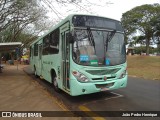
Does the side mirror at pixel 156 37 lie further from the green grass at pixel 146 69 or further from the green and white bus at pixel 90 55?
the green and white bus at pixel 90 55

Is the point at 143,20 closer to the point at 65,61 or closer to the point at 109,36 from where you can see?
the point at 109,36

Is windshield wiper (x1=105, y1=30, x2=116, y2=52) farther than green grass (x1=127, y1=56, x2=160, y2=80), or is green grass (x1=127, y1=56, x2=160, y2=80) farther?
green grass (x1=127, y1=56, x2=160, y2=80)

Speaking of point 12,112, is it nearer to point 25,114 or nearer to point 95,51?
point 25,114

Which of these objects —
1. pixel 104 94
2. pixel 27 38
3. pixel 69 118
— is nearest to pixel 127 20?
pixel 27 38

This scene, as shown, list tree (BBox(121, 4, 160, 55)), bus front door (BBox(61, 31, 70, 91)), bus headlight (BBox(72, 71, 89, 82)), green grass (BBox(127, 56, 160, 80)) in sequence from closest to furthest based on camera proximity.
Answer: bus headlight (BBox(72, 71, 89, 82)) → bus front door (BBox(61, 31, 70, 91)) → green grass (BBox(127, 56, 160, 80)) → tree (BBox(121, 4, 160, 55))

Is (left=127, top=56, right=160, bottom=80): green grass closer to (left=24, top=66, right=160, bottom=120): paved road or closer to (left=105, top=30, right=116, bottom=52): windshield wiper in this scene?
(left=24, top=66, right=160, bottom=120): paved road

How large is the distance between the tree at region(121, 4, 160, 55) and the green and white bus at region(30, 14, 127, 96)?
4087 cm

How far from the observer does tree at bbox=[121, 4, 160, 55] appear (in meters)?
45.3

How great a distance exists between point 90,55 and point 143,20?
43.3 m

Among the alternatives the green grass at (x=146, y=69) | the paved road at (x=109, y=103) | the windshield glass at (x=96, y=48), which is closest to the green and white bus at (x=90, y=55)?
the windshield glass at (x=96, y=48)

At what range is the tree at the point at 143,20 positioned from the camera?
4534cm

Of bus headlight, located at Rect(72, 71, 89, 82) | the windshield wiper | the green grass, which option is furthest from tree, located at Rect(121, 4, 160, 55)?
bus headlight, located at Rect(72, 71, 89, 82)

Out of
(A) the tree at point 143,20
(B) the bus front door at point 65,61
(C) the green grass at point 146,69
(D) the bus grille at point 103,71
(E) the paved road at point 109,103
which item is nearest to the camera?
(E) the paved road at point 109,103

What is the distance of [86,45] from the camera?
22.9 ft
